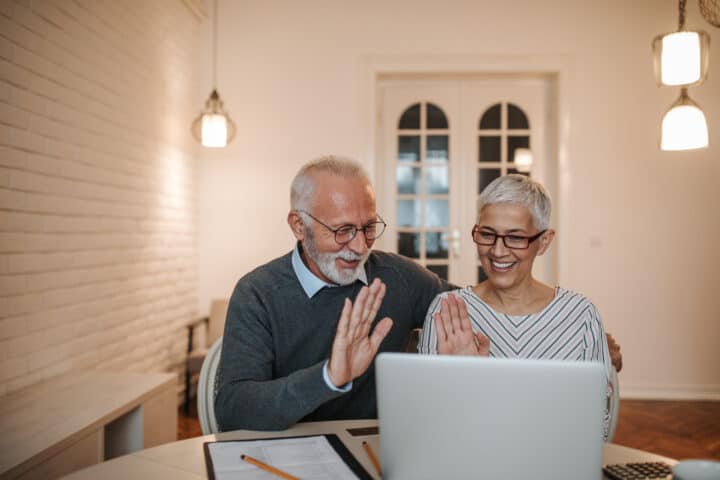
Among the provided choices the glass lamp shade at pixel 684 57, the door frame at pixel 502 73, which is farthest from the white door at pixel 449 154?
the glass lamp shade at pixel 684 57

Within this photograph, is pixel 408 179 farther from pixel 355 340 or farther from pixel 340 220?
pixel 355 340

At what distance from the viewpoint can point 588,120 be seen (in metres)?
4.63

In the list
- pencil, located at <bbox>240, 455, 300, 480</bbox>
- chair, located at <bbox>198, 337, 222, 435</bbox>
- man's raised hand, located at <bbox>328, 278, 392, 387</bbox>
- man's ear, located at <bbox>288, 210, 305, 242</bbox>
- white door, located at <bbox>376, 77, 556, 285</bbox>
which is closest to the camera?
pencil, located at <bbox>240, 455, 300, 480</bbox>

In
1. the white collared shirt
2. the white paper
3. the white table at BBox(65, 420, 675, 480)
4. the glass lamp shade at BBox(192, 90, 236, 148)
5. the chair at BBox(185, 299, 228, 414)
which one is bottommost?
the chair at BBox(185, 299, 228, 414)

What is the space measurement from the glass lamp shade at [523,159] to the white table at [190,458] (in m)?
3.75

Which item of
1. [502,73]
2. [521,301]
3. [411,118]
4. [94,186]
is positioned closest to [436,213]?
[411,118]

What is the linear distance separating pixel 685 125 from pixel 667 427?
1982mm

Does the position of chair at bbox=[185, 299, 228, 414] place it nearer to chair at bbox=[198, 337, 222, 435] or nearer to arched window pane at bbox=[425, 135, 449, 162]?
arched window pane at bbox=[425, 135, 449, 162]

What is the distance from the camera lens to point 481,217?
1808mm

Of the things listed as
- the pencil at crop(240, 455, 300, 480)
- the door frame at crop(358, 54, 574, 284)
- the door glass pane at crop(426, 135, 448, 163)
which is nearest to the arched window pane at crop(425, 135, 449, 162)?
the door glass pane at crop(426, 135, 448, 163)

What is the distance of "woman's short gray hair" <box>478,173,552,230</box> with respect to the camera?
1.75 metres

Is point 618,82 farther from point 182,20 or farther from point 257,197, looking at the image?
point 182,20

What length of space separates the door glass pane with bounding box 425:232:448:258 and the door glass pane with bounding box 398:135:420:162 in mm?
624

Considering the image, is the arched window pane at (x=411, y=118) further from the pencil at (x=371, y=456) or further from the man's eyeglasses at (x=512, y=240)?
the pencil at (x=371, y=456)
